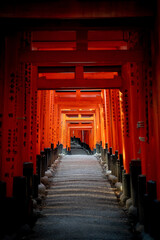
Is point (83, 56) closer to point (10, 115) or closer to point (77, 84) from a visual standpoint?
point (10, 115)

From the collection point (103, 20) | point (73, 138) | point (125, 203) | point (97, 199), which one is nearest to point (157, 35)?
point (103, 20)

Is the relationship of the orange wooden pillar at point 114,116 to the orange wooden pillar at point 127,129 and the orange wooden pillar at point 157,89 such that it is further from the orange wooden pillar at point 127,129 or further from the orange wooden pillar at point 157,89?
the orange wooden pillar at point 157,89

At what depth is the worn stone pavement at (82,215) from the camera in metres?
3.48

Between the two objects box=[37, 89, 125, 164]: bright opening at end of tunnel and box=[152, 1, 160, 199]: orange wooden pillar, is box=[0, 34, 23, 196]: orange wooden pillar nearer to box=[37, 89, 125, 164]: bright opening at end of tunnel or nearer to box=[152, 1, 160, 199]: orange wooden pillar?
box=[152, 1, 160, 199]: orange wooden pillar

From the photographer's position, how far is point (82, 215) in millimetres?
4324

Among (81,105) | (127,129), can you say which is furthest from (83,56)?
(81,105)

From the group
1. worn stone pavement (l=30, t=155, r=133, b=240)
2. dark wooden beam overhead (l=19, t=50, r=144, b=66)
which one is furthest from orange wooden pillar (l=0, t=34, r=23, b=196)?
worn stone pavement (l=30, t=155, r=133, b=240)

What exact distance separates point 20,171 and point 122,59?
241 centimetres

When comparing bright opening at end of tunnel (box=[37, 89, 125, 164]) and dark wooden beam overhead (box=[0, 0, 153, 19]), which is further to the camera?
bright opening at end of tunnel (box=[37, 89, 125, 164])

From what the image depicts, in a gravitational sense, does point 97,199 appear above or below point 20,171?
below

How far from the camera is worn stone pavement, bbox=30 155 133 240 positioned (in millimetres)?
3479

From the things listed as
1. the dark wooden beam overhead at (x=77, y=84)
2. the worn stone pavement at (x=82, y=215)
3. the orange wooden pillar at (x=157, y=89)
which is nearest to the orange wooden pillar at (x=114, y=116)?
the dark wooden beam overhead at (x=77, y=84)

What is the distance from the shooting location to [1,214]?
304cm

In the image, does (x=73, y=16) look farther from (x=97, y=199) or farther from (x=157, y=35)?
(x=97, y=199)
